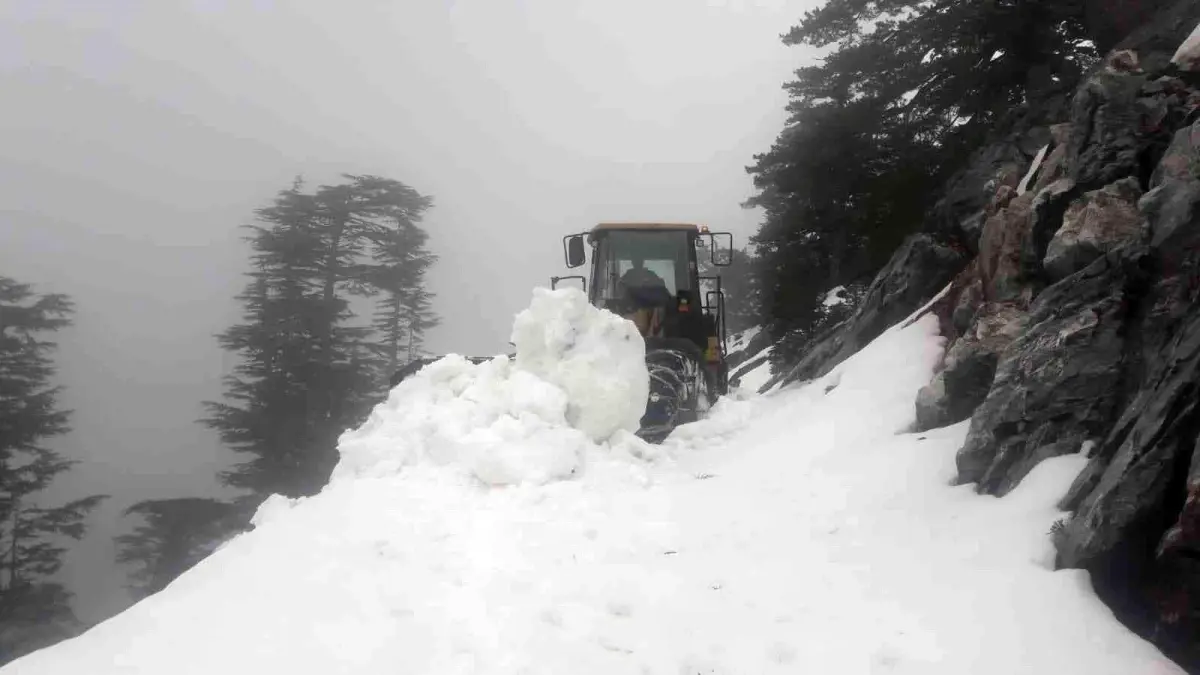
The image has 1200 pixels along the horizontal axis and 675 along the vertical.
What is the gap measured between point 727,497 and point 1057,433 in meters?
2.65

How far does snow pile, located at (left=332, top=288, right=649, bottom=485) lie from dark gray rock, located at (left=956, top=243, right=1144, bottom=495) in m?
3.56

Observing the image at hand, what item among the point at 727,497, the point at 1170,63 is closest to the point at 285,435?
the point at 727,497

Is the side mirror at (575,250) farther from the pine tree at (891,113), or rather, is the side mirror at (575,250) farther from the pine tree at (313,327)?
the pine tree at (313,327)

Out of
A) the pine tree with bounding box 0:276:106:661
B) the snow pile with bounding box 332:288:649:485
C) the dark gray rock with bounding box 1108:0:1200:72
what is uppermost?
the dark gray rock with bounding box 1108:0:1200:72

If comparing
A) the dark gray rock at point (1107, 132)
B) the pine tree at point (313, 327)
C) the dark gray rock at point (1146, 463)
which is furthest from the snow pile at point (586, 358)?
the pine tree at point (313, 327)

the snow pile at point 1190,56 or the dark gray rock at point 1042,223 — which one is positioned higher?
the snow pile at point 1190,56

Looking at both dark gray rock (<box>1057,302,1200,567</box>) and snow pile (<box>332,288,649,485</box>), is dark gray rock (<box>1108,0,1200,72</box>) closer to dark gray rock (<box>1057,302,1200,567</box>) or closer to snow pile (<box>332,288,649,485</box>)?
dark gray rock (<box>1057,302,1200,567</box>)

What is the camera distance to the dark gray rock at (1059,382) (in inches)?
168

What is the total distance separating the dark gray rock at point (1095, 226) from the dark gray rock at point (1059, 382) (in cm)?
23

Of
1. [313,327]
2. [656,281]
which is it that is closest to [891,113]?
[656,281]

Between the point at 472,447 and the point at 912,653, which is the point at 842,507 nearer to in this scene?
the point at 912,653

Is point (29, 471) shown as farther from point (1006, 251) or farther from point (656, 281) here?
point (1006, 251)

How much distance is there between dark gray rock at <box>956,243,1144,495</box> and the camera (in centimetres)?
426

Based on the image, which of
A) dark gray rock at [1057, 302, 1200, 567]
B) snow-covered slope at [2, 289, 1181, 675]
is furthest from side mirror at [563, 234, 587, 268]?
dark gray rock at [1057, 302, 1200, 567]
